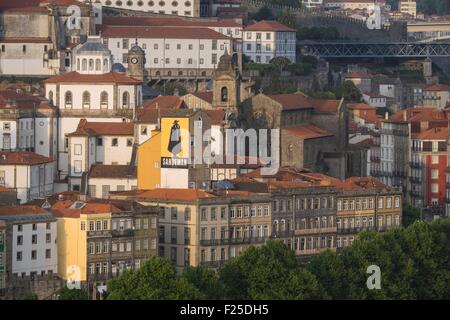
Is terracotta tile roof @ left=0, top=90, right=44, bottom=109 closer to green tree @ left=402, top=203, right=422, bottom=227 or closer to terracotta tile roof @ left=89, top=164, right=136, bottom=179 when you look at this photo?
terracotta tile roof @ left=89, top=164, right=136, bottom=179

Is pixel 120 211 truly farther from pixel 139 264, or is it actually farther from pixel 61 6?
pixel 61 6

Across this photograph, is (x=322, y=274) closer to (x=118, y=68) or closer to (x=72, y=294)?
(x=72, y=294)

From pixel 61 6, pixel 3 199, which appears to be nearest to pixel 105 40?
pixel 61 6

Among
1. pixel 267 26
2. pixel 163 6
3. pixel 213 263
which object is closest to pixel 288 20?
pixel 163 6

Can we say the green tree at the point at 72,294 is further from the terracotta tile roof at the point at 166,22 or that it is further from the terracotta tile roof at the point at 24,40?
the terracotta tile roof at the point at 166,22
